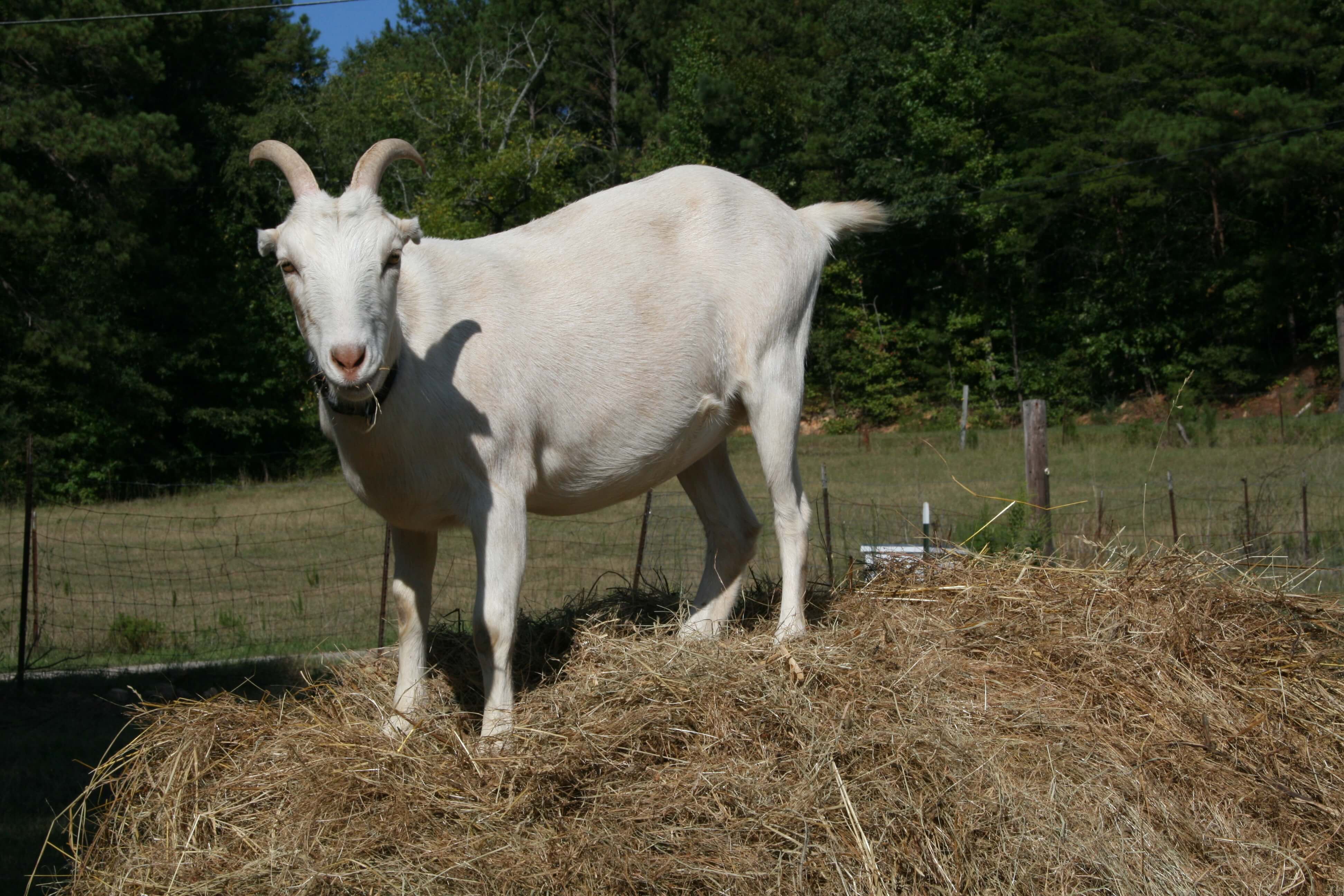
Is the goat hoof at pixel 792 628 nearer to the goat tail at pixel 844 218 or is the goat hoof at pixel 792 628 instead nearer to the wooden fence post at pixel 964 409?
the goat tail at pixel 844 218

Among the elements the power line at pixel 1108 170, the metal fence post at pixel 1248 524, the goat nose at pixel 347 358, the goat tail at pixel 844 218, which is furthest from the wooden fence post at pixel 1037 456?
the power line at pixel 1108 170

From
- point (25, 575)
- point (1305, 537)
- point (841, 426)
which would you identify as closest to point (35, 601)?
point (25, 575)

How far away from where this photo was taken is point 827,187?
37469mm

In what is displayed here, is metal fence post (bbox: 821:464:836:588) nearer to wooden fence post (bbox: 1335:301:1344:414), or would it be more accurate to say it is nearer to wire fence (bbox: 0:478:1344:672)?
wire fence (bbox: 0:478:1344:672)

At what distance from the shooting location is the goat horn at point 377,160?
445 centimetres

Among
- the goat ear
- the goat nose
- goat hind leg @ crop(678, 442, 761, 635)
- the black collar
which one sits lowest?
goat hind leg @ crop(678, 442, 761, 635)

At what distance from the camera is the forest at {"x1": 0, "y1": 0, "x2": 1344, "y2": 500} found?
25.0m

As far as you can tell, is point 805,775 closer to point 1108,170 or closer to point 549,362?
point 549,362

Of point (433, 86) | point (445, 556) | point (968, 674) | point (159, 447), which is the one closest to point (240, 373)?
point (159, 447)

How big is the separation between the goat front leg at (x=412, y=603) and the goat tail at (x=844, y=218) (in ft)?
8.82

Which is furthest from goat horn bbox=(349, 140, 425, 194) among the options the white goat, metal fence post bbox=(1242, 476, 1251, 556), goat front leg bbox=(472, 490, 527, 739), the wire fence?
metal fence post bbox=(1242, 476, 1251, 556)

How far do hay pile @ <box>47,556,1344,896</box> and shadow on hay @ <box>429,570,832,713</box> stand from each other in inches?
6.5

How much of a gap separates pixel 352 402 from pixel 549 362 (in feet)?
3.23

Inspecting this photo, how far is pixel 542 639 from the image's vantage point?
5699 mm
